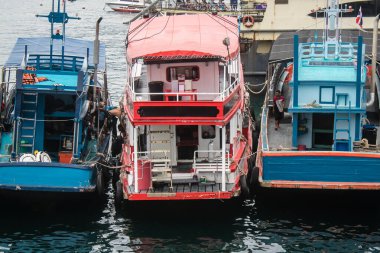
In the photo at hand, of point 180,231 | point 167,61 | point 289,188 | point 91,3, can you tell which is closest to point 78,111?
point 167,61

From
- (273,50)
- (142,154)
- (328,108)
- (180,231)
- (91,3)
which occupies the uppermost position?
(91,3)

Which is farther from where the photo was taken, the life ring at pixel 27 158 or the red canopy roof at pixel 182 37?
the life ring at pixel 27 158

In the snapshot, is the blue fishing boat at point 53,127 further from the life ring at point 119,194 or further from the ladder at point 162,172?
the ladder at point 162,172

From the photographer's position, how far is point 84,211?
25.7 meters

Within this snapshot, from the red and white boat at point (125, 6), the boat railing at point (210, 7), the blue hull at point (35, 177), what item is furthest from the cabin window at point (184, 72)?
the red and white boat at point (125, 6)

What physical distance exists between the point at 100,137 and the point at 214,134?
490 cm

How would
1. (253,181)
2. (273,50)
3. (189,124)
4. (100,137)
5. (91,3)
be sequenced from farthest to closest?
(91,3)
(273,50)
(100,137)
(253,181)
(189,124)

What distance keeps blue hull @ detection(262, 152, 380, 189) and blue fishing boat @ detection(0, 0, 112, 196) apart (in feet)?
18.2

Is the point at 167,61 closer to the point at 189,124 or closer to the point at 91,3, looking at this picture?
the point at 189,124

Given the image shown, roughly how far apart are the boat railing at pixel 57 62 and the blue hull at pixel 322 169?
7.95 meters

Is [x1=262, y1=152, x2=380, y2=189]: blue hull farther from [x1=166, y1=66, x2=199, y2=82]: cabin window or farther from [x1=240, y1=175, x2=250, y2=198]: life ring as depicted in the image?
[x1=166, y1=66, x2=199, y2=82]: cabin window

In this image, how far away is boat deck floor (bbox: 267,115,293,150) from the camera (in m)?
26.8

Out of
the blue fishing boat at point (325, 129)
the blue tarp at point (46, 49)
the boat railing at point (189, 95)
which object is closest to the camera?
the boat railing at point (189, 95)

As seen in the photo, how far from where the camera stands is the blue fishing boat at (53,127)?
24.1 m
